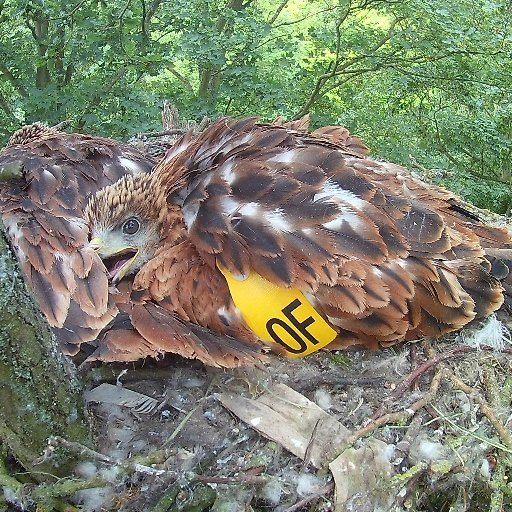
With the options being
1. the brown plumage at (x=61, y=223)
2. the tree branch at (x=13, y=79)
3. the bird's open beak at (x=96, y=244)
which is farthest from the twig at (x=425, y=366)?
the tree branch at (x=13, y=79)

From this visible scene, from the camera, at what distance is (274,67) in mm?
6391

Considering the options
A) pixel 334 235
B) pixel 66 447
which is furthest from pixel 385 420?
pixel 66 447

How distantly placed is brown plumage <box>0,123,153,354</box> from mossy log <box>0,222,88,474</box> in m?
0.49

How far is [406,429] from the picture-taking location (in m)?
2.49

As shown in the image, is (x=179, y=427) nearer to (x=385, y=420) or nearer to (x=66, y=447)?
(x=66, y=447)

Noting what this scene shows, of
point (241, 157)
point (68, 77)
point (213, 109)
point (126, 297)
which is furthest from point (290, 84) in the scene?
point (126, 297)

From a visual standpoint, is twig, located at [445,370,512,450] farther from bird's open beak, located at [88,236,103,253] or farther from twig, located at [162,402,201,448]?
bird's open beak, located at [88,236,103,253]

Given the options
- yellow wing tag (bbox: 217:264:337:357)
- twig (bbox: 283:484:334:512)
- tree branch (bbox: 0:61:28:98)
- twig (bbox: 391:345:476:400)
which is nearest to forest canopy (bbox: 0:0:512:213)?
tree branch (bbox: 0:61:28:98)

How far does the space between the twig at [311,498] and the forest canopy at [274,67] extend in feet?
11.2

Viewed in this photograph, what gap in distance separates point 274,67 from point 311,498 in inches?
194

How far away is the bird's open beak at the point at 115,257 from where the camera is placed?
2.93m

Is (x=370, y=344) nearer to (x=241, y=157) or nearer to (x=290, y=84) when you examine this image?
(x=241, y=157)

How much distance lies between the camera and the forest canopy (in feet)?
18.9

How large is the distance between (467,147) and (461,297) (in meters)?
5.22
